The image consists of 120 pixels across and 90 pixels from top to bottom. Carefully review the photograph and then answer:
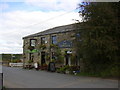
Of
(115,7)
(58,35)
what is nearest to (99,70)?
(115,7)

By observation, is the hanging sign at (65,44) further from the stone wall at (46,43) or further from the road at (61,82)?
the road at (61,82)

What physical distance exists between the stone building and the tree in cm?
396

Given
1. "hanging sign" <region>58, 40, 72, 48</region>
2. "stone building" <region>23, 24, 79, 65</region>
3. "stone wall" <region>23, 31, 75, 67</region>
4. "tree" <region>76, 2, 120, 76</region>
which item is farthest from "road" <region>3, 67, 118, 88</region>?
"hanging sign" <region>58, 40, 72, 48</region>

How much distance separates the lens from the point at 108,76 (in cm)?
1595

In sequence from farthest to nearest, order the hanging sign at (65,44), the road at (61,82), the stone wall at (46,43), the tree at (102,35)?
the stone wall at (46,43)
the hanging sign at (65,44)
the tree at (102,35)
the road at (61,82)

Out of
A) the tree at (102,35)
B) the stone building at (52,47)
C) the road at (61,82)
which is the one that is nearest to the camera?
the road at (61,82)

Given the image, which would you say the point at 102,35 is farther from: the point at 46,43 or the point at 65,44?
the point at 46,43

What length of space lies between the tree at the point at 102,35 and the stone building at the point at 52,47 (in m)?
3.96

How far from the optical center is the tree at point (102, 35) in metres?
16.0

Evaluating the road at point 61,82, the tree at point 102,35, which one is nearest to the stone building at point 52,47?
the tree at point 102,35

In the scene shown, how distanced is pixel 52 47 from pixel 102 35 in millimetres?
11077

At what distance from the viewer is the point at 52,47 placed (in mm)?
26328

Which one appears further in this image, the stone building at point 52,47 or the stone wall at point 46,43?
the stone wall at point 46,43

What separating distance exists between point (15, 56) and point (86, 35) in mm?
37016
